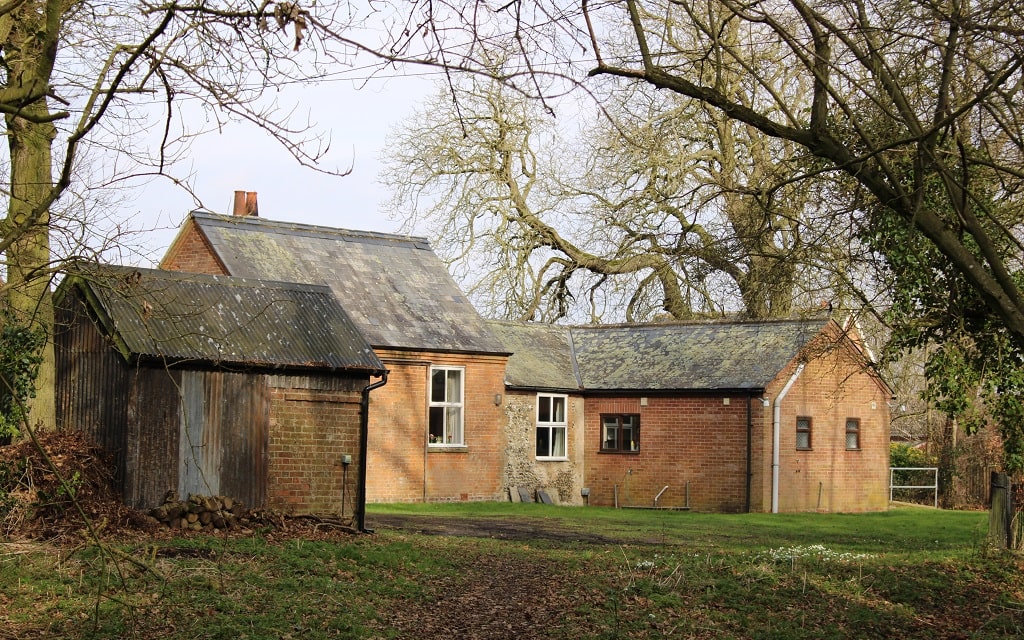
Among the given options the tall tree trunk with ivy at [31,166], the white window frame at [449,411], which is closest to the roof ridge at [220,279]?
the tall tree trunk with ivy at [31,166]

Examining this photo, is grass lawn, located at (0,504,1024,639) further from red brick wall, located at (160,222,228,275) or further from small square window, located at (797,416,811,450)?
red brick wall, located at (160,222,228,275)

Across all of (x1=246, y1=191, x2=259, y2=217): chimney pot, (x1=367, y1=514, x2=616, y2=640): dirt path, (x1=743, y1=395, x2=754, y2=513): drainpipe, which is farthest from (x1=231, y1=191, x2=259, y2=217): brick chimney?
(x1=367, y1=514, x2=616, y2=640): dirt path

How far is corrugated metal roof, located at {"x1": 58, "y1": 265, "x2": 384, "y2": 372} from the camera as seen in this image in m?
17.2

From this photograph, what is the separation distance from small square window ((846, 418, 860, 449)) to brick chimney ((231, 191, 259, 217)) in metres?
18.2

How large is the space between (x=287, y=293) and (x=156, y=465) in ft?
13.7

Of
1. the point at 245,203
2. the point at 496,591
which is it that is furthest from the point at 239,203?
the point at 496,591

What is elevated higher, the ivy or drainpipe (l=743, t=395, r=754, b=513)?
the ivy

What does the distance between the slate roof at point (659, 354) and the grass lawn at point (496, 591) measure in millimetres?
12491

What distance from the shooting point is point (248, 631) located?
34.8ft

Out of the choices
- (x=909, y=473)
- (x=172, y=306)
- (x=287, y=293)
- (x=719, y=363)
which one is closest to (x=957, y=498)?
(x=909, y=473)

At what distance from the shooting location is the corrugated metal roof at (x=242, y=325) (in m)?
17.2

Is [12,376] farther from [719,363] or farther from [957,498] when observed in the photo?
[957,498]

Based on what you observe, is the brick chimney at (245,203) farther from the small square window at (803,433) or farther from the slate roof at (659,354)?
the small square window at (803,433)

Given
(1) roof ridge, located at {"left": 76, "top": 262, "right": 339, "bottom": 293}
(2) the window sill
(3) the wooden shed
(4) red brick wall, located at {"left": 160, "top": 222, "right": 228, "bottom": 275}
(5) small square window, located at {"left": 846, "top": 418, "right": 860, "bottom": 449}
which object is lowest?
(2) the window sill
